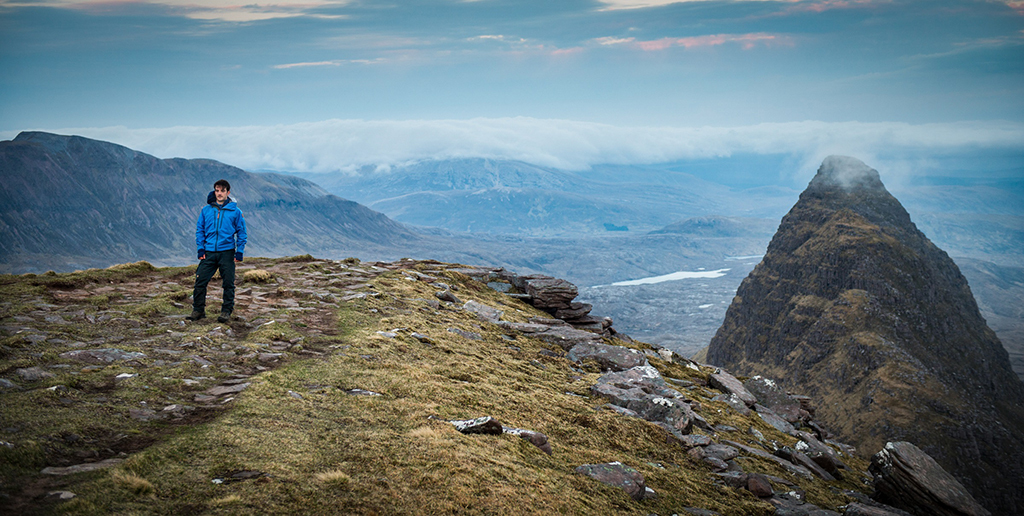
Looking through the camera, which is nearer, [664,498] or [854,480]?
[664,498]

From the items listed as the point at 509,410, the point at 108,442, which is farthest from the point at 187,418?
the point at 509,410

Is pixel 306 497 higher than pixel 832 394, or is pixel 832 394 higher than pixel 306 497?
pixel 306 497

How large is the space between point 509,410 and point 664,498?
16.3ft

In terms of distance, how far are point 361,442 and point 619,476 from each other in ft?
19.8

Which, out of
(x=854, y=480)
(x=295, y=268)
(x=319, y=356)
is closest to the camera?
(x=319, y=356)

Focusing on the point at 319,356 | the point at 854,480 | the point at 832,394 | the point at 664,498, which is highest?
the point at 319,356

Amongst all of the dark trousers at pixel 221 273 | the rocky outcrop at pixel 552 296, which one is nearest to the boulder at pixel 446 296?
the rocky outcrop at pixel 552 296

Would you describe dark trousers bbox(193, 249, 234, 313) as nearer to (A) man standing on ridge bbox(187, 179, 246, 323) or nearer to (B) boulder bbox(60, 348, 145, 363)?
(A) man standing on ridge bbox(187, 179, 246, 323)

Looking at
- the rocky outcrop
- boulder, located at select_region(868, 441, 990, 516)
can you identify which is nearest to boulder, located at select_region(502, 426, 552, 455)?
boulder, located at select_region(868, 441, 990, 516)

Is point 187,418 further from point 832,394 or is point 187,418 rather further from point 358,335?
point 832,394

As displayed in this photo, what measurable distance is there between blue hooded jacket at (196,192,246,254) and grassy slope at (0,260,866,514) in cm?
330

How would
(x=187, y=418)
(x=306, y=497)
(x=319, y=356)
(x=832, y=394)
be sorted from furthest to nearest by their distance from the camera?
(x=832, y=394) → (x=319, y=356) → (x=187, y=418) → (x=306, y=497)

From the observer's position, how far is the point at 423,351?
20750 mm

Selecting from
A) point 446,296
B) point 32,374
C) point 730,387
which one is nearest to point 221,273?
point 32,374
